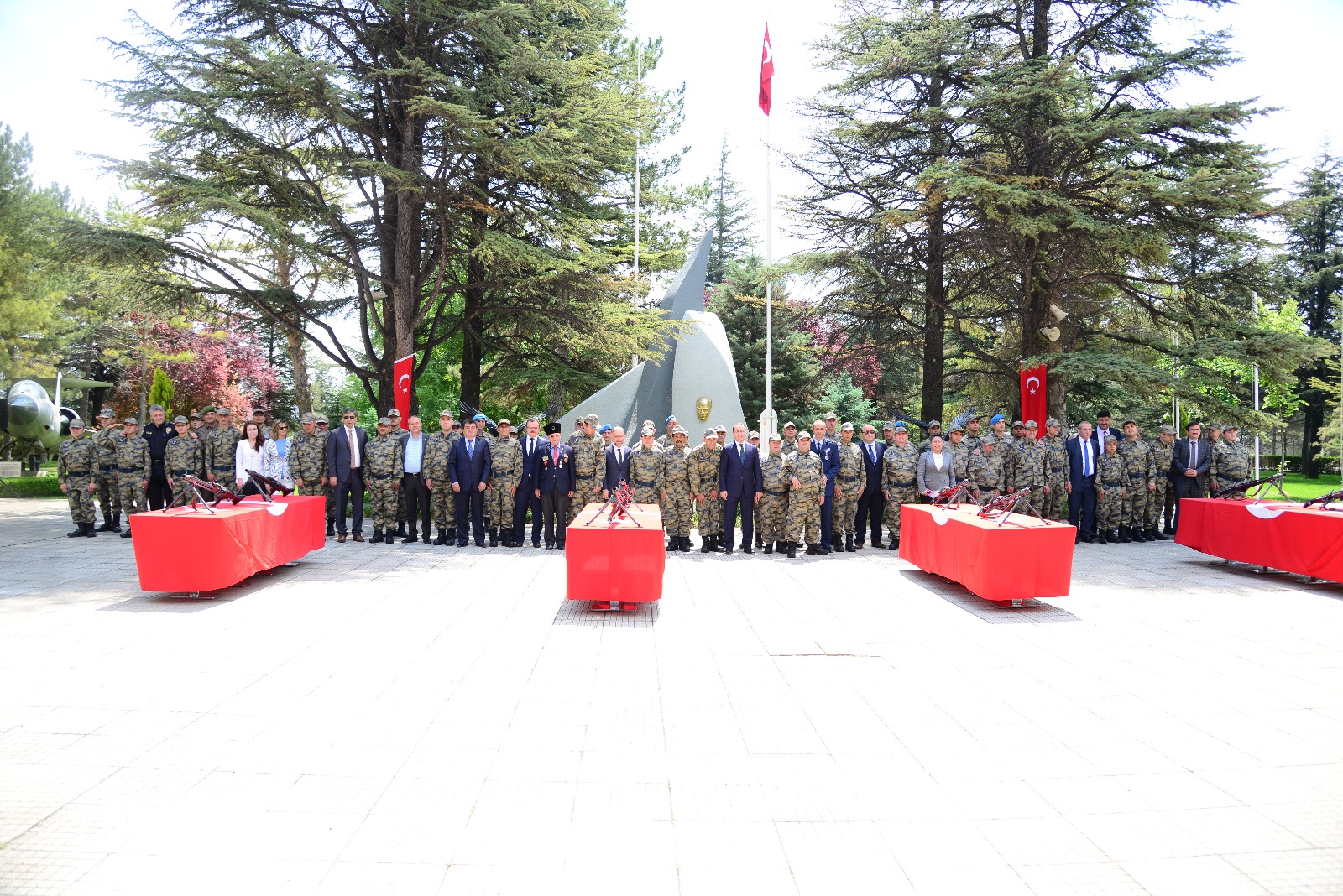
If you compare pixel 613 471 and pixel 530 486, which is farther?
pixel 530 486

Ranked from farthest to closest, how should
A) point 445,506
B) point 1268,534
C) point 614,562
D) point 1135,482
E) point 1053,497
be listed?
1. point 1135,482
2. point 1053,497
3. point 445,506
4. point 1268,534
5. point 614,562

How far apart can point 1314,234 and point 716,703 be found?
44.6 m

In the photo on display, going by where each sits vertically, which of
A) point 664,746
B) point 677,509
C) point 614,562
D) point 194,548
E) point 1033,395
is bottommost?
point 664,746

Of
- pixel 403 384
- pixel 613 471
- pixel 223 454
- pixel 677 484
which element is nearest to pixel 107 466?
pixel 223 454

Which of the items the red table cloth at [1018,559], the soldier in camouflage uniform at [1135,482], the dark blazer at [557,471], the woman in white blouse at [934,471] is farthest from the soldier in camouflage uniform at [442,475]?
the soldier in camouflage uniform at [1135,482]

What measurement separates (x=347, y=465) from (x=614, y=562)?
5645mm

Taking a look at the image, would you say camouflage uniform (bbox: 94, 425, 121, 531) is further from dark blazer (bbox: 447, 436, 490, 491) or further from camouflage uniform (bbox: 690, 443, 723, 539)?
camouflage uniform (bbox: 690, 443, 723, 539)

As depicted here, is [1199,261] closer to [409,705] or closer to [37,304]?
[409,705]

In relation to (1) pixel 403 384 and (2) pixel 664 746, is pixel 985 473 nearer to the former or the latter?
(2) pixel 664 746

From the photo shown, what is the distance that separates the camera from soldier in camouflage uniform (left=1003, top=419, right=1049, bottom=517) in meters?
11.1

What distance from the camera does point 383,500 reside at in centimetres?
1062

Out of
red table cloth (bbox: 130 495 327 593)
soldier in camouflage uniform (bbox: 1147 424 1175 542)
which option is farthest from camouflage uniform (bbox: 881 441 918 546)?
red table cloth (bbox: 130 495 327 593)

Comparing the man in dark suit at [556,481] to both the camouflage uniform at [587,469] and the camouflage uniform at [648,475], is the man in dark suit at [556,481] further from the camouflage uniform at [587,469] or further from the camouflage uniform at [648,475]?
the camouflage uniform at [648,475]

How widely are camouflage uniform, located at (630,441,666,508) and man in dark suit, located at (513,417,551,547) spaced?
1.21 meters
